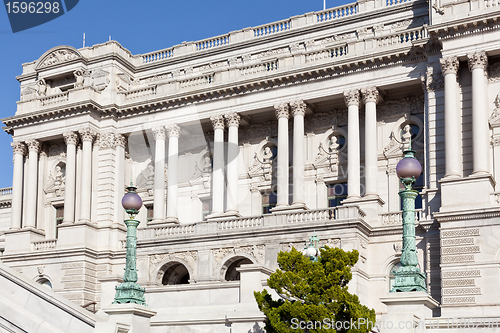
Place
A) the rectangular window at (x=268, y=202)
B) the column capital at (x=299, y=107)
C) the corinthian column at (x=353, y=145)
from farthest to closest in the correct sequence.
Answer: the rectangular window at (x=268, y=202) → the column capital at (x=299, y=107) → the corinthian column at (x=353, y=145)

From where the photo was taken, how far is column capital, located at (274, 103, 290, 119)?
4400cm

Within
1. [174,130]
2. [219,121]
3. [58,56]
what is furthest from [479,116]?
[58,56]

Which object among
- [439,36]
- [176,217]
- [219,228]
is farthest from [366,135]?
[176,217]

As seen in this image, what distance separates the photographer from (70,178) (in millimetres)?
48094

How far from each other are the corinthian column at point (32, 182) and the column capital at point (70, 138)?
2.85 m

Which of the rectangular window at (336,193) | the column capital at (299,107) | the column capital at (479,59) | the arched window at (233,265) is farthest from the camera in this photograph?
the rectangular window at (336,193)

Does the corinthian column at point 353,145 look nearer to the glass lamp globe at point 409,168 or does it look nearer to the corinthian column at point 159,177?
the corinthian column at point 159,177

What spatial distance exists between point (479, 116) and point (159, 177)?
2030cm

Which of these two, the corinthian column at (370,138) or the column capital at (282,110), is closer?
the corinthian column at (370,138)

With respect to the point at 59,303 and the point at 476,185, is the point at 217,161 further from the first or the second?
the point at 59,303

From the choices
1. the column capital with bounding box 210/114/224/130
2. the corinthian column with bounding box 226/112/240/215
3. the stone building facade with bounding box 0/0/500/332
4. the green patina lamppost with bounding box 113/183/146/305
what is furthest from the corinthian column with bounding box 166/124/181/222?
the green patina lamppost with bounding box 113/183/146/305

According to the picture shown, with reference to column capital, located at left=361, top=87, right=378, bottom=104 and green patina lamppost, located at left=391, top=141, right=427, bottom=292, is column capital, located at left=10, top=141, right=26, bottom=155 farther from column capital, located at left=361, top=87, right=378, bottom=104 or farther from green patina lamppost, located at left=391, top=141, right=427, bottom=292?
green patina lamppost, located at left=391, top=141, right=427, bottom=292

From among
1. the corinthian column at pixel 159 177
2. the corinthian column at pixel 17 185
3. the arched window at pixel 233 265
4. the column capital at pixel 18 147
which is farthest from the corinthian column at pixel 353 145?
the column capital at pixel 18 147

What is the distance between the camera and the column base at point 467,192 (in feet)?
115
